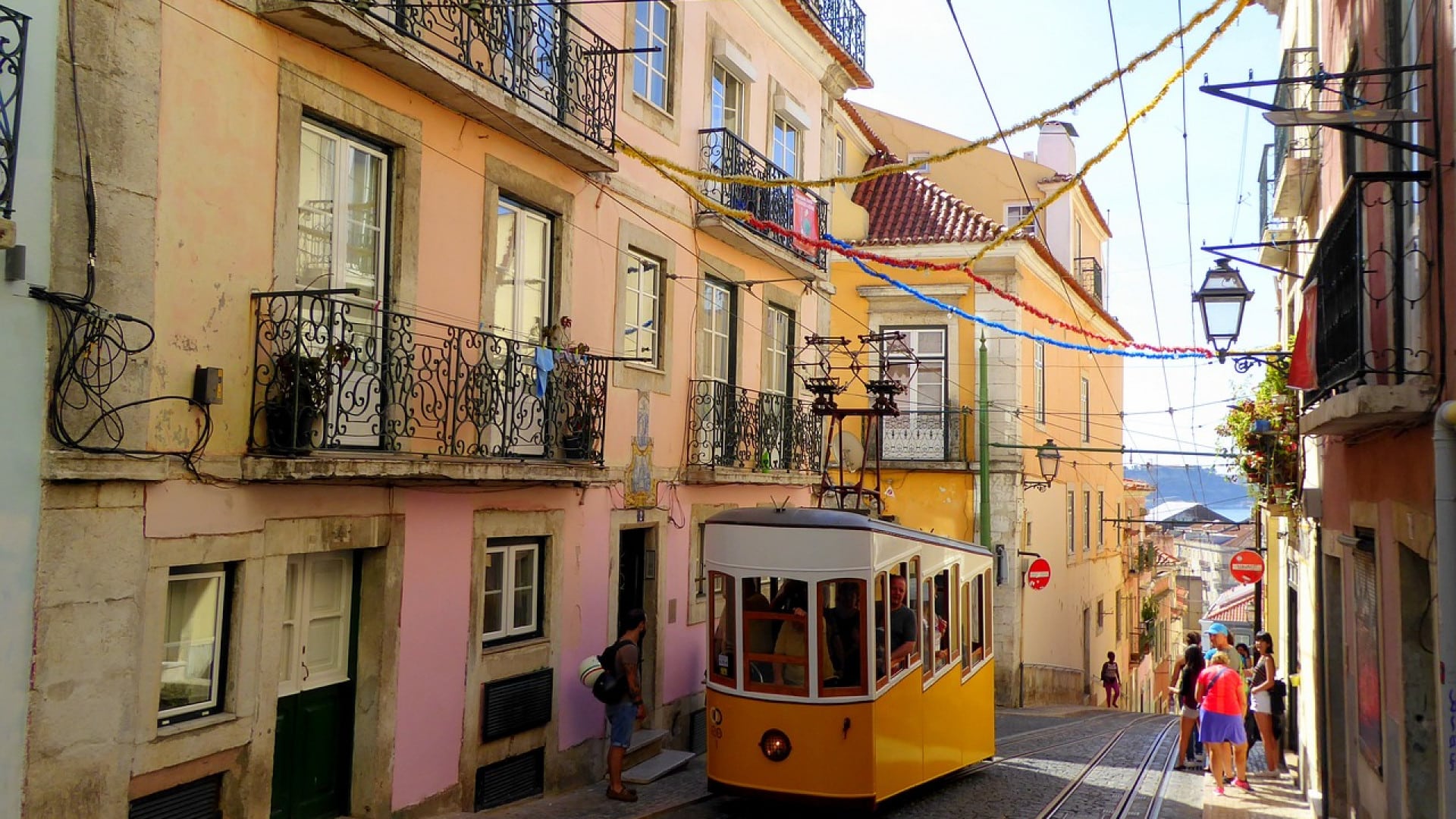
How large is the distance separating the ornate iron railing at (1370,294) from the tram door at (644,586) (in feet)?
23.0

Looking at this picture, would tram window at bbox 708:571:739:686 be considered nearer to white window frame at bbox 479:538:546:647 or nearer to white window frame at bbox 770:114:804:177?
white window frame at bbox 479:538:546:647

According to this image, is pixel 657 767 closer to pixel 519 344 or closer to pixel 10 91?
pixel 519 344

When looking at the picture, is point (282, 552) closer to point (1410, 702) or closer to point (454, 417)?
point (454, 417)

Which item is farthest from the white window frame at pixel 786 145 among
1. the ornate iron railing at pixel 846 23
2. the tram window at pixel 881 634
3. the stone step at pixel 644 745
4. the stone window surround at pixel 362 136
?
the tram window at pixel 881 634

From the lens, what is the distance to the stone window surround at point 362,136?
7871mm

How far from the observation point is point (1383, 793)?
7.88 metres

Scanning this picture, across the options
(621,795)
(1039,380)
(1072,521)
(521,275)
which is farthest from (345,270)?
(1072,521)

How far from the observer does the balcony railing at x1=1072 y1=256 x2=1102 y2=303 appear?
29.5 meters

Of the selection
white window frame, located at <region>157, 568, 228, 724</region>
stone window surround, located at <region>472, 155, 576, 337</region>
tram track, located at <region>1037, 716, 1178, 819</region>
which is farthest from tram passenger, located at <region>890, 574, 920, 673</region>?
white window frame, located at <region>157, 568, 228, 724</region>

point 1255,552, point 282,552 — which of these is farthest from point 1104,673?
point 282,552

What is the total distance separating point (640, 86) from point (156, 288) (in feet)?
22.5

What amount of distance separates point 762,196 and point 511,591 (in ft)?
21.3

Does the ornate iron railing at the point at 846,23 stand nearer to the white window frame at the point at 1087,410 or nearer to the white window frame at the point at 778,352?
the white window frame at the point at 778,352

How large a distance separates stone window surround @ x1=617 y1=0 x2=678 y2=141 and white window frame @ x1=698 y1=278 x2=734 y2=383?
1931 millimetres
